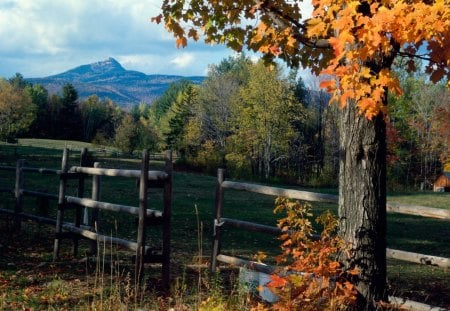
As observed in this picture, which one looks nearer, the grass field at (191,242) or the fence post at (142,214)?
the fence post at (142,214)

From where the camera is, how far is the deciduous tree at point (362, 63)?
440 centimetres

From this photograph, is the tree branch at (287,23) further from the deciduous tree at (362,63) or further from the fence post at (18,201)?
the fence post at (18,201)

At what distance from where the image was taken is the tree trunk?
18.1 ft

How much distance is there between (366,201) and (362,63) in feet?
4.42

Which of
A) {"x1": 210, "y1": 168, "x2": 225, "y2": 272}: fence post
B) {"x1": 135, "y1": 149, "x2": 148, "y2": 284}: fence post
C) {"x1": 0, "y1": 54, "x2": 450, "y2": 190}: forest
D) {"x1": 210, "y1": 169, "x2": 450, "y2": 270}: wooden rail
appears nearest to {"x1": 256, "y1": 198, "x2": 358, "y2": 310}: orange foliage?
{"x1": 210, "y1": 169, "x2": 450, "y2": 270}: wooden rail

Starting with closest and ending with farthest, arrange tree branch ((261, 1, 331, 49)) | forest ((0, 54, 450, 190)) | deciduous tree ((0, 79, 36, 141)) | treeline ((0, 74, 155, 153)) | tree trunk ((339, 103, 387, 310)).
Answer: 1. tree trunk ((339, 103, 387, 310))
2. tree branch ((261, 1, 331, 49))
3. forest ((0, 54, 450, 190))
4. treeline ((0, 74, 155, 153))
5. deciduous tree ((0, 79, 36, 141))

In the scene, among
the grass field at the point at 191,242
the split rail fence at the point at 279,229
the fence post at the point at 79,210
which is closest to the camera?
the split rail fence at the point at 279,229

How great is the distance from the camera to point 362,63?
5293mm

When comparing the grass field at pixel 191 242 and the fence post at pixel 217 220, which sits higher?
the fence post at pixel 217 220

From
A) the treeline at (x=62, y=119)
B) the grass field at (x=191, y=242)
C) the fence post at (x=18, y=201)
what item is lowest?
the grass field at (x=191, y=242)

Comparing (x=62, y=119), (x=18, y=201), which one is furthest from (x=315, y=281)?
(x=62, y=119)

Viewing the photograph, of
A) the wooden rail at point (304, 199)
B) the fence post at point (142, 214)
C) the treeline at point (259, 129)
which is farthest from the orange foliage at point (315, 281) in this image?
the treeline at point (259, 129)

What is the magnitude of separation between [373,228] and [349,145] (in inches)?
33.8

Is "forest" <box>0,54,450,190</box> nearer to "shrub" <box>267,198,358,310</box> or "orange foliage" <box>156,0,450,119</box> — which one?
"orange foliage" <box>156,0,450,119</box>
